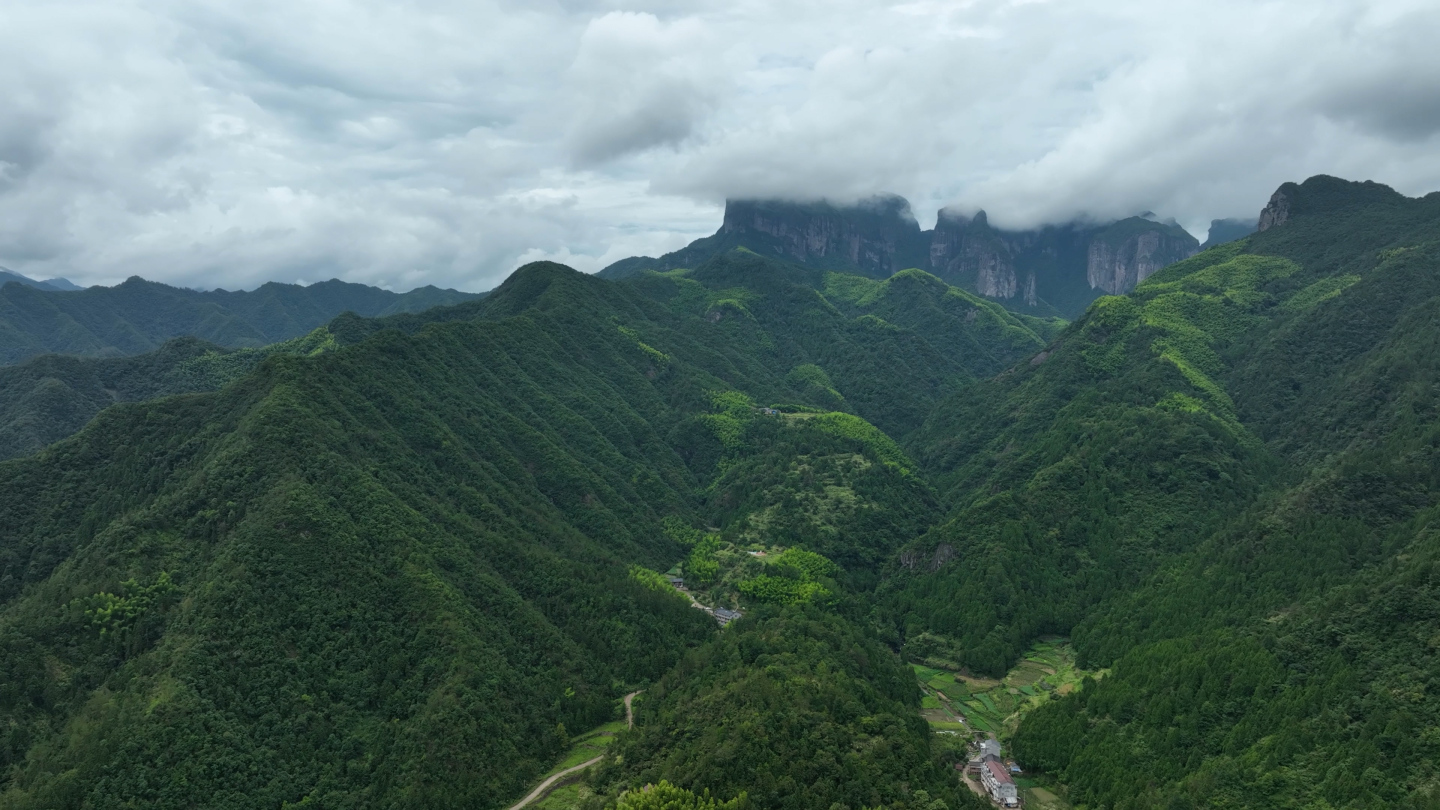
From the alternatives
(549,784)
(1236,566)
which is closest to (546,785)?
(549,784)

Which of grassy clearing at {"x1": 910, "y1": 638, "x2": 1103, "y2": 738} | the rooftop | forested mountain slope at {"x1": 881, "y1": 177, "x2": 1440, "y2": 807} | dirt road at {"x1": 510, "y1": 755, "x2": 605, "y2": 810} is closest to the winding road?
dirt road at {"x1": 510, "y1": 755, "x2": 605, "y2": 810}

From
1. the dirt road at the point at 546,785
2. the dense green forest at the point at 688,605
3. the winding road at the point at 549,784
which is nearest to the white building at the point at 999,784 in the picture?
the dense green forest at the point at 688,605

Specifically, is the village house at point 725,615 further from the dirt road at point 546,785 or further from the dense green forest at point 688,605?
the dirt road at point 546,785

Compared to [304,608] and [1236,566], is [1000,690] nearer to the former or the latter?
[1236,566]

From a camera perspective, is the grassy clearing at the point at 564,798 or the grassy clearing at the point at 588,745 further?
the grassy clearing at the point at 588,745

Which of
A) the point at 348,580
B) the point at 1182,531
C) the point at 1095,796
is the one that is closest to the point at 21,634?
the point at 348,580

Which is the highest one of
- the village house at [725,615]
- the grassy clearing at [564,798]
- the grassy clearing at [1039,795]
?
the village house at [725,615]

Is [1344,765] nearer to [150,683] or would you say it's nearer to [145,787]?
[145,787]

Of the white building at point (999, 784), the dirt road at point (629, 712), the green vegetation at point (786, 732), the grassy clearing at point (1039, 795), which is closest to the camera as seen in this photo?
the green vegetation at point (786, 732)
